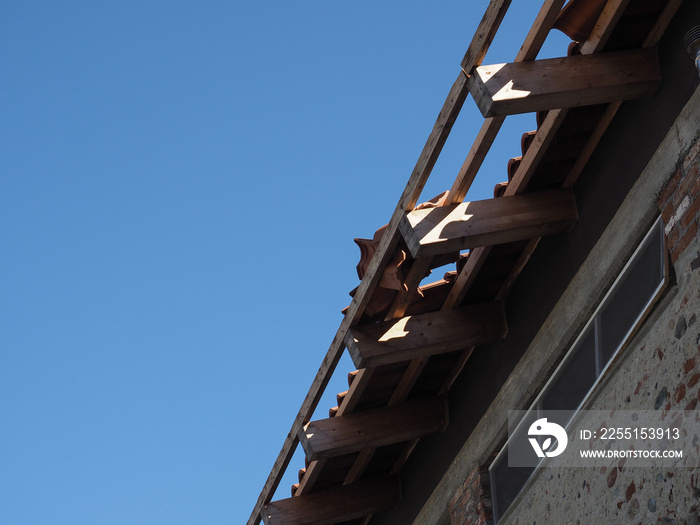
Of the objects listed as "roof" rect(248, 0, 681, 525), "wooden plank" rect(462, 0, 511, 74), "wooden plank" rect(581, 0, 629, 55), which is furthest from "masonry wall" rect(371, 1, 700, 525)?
"wooden plank" rect(462, 0, 511, 74)

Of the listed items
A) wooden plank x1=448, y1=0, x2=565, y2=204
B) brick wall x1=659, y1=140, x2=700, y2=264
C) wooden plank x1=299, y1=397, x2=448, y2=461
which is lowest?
wooden plank x1=299, y1=397, x2=448, y2=461

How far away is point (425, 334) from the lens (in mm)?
6777

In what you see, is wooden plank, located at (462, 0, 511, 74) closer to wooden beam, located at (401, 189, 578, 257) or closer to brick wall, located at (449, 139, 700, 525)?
wooden beam, located at (401, 189, 578, 257)

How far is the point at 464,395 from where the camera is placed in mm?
7586

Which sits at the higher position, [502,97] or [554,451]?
[502,97]

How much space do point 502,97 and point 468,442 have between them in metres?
3.16

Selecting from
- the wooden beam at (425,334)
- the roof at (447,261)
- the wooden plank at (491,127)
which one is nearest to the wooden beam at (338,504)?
the roof at (447,261)

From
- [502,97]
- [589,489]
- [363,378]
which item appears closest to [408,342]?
[363,378]

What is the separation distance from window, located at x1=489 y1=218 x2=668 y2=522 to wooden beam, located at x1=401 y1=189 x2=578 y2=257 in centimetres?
72

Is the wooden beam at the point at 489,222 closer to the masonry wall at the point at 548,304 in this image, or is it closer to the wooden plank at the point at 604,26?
the masonry wall at the point at 548,304

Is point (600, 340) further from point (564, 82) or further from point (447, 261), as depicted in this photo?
point (564, 82)

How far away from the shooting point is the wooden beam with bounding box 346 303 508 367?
21.5 ft

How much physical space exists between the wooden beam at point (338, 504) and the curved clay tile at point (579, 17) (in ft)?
15.2

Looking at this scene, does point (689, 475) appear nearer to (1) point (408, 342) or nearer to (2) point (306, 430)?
(1) point (408, 342)
